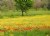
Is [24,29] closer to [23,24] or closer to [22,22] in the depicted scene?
[23,24]

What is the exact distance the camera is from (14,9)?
4412cm

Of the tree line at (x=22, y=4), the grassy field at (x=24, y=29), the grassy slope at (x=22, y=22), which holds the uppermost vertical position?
the grassy field at (x=24, y=29)

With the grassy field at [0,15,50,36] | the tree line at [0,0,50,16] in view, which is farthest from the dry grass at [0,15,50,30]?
the tree line at [0,0,50,16]

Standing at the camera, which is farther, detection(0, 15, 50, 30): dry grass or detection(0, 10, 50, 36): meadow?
detection(0, 15, 50, 30): dry grass

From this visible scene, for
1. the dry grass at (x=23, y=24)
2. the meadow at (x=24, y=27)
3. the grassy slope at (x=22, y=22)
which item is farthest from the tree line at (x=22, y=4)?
the dry grass at (x=23, y=24)

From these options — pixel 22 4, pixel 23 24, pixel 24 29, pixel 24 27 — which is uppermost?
pixel 24 29

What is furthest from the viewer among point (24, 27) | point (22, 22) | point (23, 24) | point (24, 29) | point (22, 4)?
point (22, 4)

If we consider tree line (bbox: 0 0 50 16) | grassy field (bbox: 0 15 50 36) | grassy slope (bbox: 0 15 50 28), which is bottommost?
tree line (bbox: 0 0 50 16)

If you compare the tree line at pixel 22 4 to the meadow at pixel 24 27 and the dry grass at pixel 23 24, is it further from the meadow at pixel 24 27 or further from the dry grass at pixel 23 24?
the dry grass at pixel 23 24

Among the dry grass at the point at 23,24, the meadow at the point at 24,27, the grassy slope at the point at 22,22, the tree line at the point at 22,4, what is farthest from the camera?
the tree line at the point at 22,4

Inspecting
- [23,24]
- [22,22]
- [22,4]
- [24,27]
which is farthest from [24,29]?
[22,4]

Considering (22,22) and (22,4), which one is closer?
(22,22)

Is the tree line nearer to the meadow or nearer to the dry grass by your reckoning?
the meadow

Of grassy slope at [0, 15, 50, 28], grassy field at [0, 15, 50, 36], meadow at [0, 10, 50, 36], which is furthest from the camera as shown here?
grassy slope at [0, 15, 50, 28]
